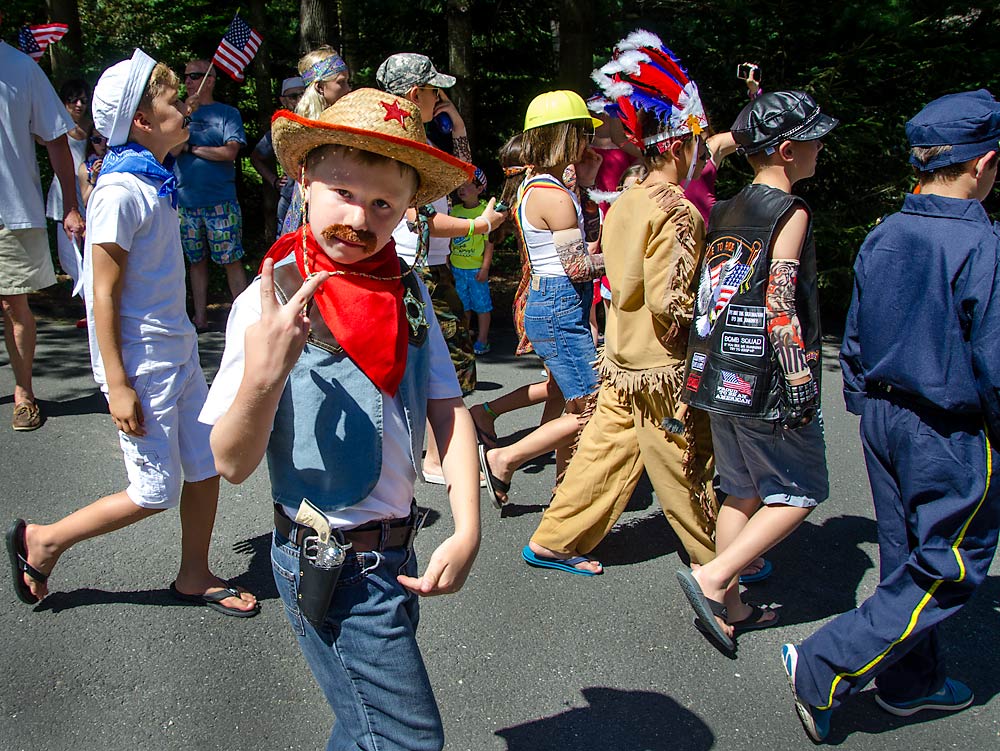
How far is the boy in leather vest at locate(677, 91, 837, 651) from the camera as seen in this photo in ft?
10.1

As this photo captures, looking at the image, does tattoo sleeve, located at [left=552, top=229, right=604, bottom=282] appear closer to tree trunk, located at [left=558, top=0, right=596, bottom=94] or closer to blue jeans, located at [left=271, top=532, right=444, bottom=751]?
blue jeans, located at [left=271, top=532, right=444, bottom=751]

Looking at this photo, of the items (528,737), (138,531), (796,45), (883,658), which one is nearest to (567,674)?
(528,737)

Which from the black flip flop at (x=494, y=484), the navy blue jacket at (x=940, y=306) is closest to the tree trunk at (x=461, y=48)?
the black flip flop at (x=494, y=484)

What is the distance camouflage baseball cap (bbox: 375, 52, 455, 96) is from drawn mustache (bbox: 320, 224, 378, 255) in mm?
2675

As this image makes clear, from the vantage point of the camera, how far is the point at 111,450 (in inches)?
204

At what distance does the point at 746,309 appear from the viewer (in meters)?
3.15

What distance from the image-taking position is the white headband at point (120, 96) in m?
3.12

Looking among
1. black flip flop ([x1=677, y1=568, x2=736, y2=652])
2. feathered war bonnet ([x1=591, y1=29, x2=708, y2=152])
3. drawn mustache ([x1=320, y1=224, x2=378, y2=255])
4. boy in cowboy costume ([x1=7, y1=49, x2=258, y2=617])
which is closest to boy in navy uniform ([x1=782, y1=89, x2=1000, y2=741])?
black flip flop ([x1=677, y1=568, x2=736, y2=652])

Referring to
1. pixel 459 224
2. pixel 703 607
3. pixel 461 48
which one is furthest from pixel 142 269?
pixel 461 48

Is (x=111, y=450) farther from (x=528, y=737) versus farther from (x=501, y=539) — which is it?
(x=528, y=737)

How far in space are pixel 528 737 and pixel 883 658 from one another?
1.14 m

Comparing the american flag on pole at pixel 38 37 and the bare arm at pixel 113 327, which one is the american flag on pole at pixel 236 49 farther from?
the bare arm at pixel 113 327

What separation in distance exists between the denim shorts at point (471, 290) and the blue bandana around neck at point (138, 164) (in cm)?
418

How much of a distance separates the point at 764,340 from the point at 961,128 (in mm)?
894
